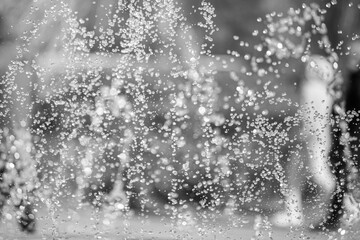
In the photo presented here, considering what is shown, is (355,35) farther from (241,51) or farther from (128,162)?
(128,162)

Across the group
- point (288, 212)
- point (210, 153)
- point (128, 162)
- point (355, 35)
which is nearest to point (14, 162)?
point (128, 162)

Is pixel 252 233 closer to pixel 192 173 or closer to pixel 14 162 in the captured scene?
pixel 192 173

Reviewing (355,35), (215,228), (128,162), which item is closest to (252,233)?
(215,228)

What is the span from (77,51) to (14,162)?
0.66 feet

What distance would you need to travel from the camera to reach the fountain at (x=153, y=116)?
2.82 ft

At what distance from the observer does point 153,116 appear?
0.87m

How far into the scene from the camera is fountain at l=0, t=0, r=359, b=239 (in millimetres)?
859

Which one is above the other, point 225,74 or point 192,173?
point 225,74

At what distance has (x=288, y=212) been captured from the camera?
0.91 metres

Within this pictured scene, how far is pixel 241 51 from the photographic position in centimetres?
86

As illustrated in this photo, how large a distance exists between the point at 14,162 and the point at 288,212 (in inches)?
16.9

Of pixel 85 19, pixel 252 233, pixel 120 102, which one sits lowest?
pixel 252 233

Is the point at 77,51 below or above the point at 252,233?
above

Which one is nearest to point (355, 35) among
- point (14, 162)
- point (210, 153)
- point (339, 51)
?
point (339, 51)
